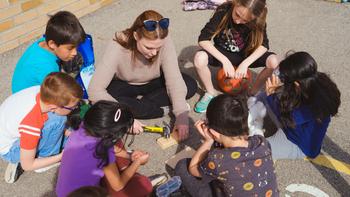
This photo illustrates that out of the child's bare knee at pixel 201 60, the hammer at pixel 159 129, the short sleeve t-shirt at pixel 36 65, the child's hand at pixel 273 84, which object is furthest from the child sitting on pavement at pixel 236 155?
the short sleeve t-shirt at pixel 36 65

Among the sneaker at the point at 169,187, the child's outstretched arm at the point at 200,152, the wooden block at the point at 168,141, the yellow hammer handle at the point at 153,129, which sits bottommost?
the wooden block at the point at 168,141

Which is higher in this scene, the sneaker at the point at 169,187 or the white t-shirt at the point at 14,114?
the white t-shirt at the point at 14,114

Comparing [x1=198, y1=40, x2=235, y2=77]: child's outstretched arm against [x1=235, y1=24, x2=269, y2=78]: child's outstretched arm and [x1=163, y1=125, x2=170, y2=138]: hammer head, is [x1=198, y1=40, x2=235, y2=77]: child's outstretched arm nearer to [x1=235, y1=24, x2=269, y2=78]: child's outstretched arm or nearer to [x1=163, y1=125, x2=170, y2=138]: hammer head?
[x1=235, y1=24, x2=269, y2=78]: child's outstretched arm

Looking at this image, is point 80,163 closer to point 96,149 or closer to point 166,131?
point 96,149

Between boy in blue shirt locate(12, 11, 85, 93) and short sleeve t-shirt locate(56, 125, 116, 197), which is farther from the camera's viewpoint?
boy in blue shirt locate(12, 11, 85, 93)

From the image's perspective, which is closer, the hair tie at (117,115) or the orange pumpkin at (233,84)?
the hair tie at (117,115)

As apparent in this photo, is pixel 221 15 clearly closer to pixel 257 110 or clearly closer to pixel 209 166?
pixel 257 110

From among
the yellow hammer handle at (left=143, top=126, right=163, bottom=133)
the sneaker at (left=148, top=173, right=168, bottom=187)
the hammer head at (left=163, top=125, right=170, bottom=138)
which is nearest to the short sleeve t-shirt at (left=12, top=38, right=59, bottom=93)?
the yellow hammer handle at (left=143, top=126, right=163, bottom=133)

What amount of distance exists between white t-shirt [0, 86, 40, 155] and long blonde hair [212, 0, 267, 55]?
6.10ft

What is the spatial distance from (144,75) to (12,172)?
1389mm

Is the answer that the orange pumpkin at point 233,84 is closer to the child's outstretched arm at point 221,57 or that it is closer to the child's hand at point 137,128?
the child's outstretched arm at point 221,57

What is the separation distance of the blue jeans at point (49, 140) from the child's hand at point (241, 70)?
169 cm

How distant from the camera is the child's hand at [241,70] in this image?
12.0 ft

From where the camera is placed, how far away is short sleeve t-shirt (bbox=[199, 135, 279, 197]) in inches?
88.3
